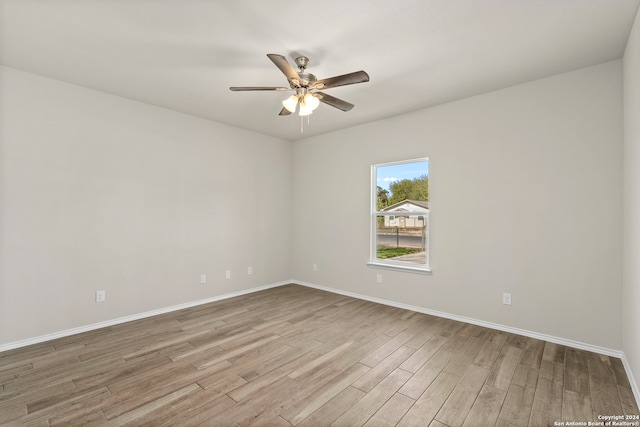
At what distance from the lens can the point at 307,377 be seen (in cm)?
237

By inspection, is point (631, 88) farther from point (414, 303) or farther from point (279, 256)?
point (279, 256)

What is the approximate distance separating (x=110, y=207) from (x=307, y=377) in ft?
9.87

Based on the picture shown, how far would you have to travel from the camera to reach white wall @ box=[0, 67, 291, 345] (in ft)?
9.62

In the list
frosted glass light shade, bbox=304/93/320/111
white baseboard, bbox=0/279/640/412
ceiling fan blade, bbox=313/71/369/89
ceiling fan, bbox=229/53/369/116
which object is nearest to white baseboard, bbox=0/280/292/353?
white baseboard, bbox=0/279/640/412

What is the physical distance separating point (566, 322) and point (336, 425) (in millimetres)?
2610

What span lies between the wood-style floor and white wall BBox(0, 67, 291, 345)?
52cm

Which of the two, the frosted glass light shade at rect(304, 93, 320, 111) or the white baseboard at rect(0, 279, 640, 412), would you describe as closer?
the frosted glass light shade at rect(304, 93, 320, 111)

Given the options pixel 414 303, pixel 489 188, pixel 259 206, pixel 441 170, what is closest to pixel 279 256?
pixel 259 206

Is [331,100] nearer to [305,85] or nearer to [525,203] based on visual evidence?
[305,85]

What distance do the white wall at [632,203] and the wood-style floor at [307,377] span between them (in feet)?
1.24

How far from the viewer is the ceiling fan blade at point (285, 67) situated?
2.10 m

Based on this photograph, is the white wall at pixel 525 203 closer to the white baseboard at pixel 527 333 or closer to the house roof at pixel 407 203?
the white baseboard at pixel 527 333

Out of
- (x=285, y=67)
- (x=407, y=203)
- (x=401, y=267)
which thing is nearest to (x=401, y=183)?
(x=407, y=203)

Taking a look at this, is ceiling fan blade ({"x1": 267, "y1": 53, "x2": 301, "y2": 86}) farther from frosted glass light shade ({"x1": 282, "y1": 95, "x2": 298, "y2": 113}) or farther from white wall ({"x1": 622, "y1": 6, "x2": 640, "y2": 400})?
white wall ({"x1": 622, "y1": 6, "x2": 640, "y2": 400})
